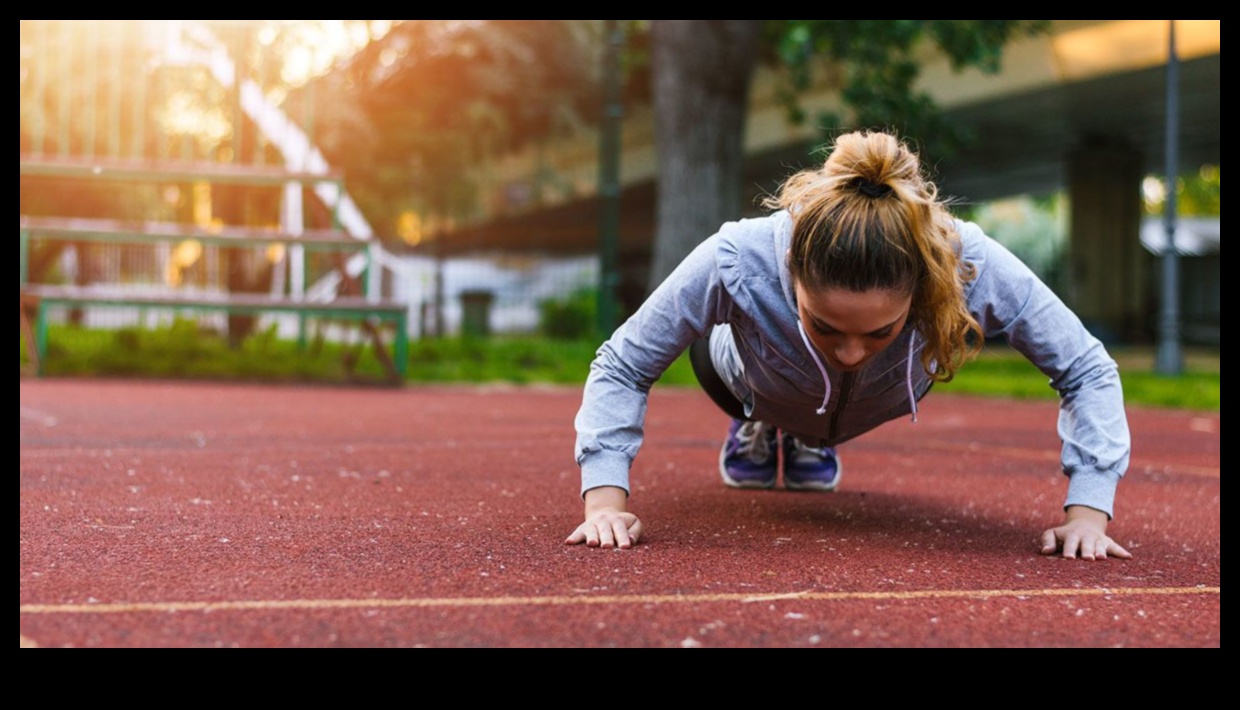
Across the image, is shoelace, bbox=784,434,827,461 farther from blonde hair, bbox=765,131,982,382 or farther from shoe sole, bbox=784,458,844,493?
blonde hair, bbox=765,131,982,382

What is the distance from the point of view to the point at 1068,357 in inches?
106

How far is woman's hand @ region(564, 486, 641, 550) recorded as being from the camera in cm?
256

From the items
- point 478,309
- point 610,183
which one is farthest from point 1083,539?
point 478,309

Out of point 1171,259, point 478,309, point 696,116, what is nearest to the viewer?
point 696,116

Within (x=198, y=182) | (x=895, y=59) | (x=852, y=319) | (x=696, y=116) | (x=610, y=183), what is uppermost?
(x=895, y=59)

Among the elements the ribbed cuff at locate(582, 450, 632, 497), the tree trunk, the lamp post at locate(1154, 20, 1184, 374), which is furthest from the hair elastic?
the lamp post at locate(1154, 20, 1184, 374)

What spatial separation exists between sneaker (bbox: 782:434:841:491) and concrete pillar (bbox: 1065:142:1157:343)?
18.0 meters

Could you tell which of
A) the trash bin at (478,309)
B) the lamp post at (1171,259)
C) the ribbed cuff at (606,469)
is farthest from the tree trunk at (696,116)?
the ribbed cuff at (606,469)

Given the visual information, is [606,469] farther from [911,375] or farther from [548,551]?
[911,375]

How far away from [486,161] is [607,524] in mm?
17514

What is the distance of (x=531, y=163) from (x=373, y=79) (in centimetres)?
531

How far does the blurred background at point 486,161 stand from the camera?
8.84m

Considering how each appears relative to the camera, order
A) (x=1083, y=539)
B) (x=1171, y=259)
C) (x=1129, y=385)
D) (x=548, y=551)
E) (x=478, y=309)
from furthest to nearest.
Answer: (x=478, y=309) → (x=1171, y=259) → (x=1129, y=385) → (x=1083, y=539) → (x=548, y=551)
